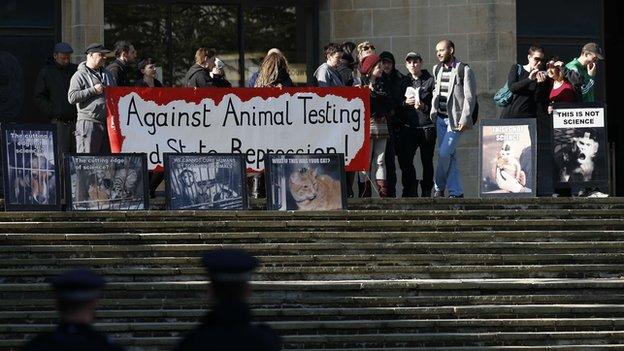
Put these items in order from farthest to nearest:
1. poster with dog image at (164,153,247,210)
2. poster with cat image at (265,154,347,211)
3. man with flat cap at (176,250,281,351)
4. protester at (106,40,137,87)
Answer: protester at (106,40,137,87), poster with cat image at (265,154,347,211), poster with dog image at (164,153,247,210), man with flat cap at (176,250,281,351)

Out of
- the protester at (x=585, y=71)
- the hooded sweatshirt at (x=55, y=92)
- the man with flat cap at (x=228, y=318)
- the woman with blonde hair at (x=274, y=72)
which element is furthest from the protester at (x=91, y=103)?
the man with flat cap at (x=228, y=318)

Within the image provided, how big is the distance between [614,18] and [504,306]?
12432 mm

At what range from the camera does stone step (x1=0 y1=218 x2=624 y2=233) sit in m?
15.8

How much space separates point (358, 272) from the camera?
1562 cm

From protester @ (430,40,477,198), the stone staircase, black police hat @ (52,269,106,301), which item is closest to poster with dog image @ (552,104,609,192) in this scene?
protester @ (430,40,477,198)

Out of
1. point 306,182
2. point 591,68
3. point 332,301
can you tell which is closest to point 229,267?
point 332,301

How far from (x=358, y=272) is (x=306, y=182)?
64.7 inches

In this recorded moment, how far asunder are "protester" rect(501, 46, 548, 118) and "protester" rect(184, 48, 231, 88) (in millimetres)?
3037

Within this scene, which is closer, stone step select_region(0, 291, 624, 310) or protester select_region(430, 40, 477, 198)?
stone step select_region(0, 291, 624, 310)

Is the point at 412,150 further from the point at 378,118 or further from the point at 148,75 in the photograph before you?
the point at 148,75

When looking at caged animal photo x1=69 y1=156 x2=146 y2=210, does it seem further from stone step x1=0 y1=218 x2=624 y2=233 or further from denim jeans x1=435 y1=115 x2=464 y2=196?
denim jeans x1=435 y1=115 x2=464 y2=196

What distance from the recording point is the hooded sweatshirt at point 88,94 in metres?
17.1

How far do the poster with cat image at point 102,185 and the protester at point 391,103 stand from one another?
9.59ft

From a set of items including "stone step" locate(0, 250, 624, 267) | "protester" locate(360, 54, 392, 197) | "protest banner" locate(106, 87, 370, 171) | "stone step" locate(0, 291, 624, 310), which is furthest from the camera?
"protester" locate(360, 54, 392, 197)
